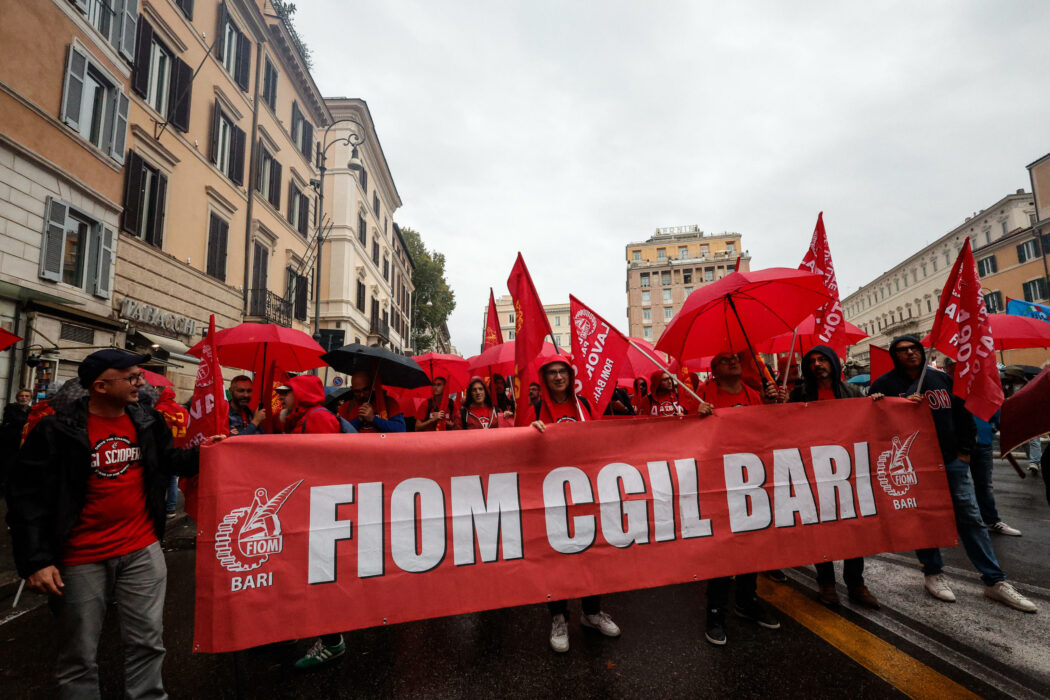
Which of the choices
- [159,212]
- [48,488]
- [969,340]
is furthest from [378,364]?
[159,212]

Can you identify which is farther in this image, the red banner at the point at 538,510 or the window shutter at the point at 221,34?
the window shutter at the point at 221,34

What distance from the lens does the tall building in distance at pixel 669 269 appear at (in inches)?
3019

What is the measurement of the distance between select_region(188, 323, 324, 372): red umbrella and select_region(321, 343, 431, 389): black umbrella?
137 cm

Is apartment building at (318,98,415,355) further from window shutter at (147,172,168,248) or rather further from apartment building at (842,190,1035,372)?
apartment building at (842,190,1035,372)

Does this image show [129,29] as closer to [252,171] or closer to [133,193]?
[133,193]

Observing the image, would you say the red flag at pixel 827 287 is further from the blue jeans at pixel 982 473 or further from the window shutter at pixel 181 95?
the window shutter at pixel 181 95

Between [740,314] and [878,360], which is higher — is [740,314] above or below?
above

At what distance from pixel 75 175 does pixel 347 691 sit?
40.0 feet

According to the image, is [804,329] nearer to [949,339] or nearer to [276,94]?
[949,339]

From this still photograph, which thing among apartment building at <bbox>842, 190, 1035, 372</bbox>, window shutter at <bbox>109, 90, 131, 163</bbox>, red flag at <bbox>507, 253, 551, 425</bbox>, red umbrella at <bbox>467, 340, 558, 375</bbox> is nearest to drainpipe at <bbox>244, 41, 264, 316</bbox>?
window shutter at <bbox>109, 90, 131, 163</bbox>

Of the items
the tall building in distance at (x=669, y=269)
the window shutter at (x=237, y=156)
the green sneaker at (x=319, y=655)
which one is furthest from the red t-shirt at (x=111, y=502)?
the tall building in distance at (x=669, y=269)

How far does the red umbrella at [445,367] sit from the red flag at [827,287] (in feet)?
16.5

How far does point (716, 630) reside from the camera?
3176mm

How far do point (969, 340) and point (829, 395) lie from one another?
39.1 inches
